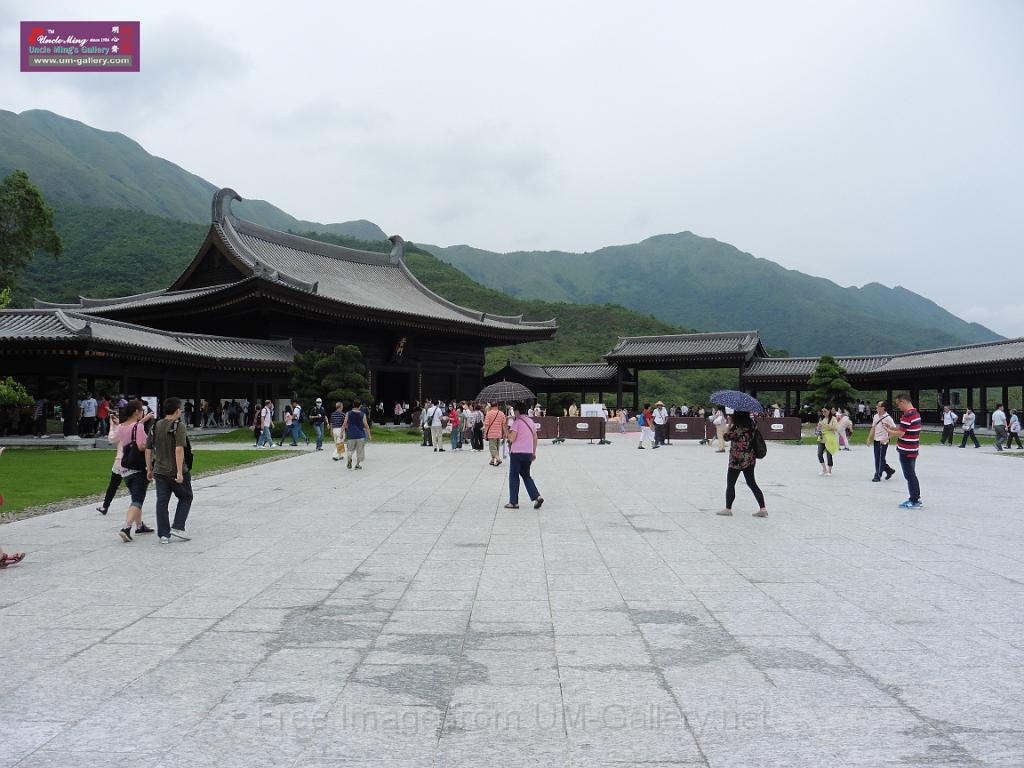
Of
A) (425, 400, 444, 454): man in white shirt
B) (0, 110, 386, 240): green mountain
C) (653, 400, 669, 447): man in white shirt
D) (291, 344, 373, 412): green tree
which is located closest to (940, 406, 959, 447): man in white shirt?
(653, 400, 669, 447): man in white shirt

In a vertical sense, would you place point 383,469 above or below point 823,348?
below

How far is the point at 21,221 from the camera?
35.7 meters

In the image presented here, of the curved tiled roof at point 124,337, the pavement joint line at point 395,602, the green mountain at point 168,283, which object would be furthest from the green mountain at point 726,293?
the pavement joint line at point 395,602

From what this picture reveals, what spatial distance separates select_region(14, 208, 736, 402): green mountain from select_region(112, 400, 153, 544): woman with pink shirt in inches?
2177

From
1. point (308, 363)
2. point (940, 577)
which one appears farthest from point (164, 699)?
point (308, 363)

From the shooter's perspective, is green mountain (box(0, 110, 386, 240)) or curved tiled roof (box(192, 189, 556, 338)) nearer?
curved tiled roof (box(192, 189, 556, 338))

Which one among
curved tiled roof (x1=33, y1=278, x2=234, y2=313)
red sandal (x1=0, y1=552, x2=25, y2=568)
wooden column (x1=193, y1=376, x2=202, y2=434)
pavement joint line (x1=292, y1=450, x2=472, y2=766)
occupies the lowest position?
pavement joint line (x1=292, y1=450, x2=472, y2=766)

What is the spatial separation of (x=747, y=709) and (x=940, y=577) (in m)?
3.73

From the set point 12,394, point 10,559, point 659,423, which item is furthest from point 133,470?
point 12,394

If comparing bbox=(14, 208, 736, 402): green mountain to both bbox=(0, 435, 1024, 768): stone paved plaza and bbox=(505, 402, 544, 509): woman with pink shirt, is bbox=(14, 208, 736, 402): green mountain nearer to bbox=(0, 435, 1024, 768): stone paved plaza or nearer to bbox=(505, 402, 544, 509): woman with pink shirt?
bbox=(505, 402, 544, 509): woman with pink shirt

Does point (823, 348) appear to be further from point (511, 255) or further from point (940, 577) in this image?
point (940, 577)

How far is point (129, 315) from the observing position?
36.5 metres

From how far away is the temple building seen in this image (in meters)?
24.8

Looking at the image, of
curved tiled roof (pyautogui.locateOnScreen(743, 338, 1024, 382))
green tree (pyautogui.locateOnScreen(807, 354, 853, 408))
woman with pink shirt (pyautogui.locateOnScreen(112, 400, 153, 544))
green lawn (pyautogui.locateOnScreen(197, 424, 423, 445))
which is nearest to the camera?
woman with pink shirt (pyautogui.locateOnScreen(112, 400, 153, 544))
